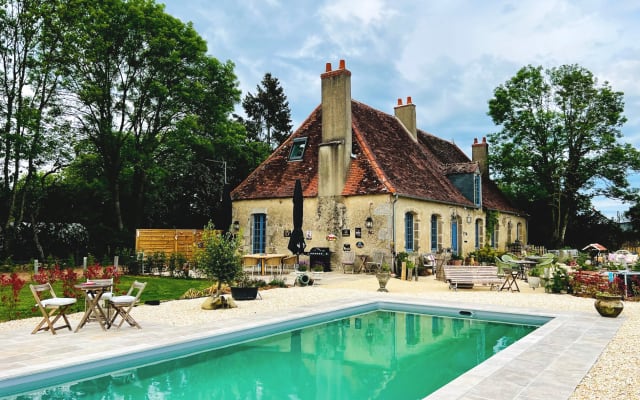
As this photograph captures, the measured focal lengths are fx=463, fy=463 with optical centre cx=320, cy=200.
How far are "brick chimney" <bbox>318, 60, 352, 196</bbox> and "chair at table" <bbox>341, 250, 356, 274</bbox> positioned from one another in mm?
2409

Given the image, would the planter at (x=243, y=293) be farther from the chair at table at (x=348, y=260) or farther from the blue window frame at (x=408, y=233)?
the blue window frame at (x=408, y=233)

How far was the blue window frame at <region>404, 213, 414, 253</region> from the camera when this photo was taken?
1864cm

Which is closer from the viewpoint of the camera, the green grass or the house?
the green grass

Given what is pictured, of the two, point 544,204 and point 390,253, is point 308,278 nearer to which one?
point 390,253

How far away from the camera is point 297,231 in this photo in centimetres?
1650

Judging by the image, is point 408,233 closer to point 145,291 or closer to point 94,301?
point 145,291

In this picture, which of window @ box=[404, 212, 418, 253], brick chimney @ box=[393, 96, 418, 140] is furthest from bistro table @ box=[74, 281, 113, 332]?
brick chimney @ box=[393, 96, 418, 140]

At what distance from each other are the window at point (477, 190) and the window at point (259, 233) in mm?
10532

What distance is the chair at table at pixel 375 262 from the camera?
57.8 feet

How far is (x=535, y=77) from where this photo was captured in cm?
2900

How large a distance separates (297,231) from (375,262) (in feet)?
11.1

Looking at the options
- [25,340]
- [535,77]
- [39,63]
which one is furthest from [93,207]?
[535,77]

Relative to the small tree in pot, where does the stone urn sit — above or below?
below

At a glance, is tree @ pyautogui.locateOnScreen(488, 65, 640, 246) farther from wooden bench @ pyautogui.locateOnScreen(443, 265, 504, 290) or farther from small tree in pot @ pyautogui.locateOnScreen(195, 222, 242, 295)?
small tree in pot @ pyautogui.locateOnScreen(195, 222, 242, 295)
